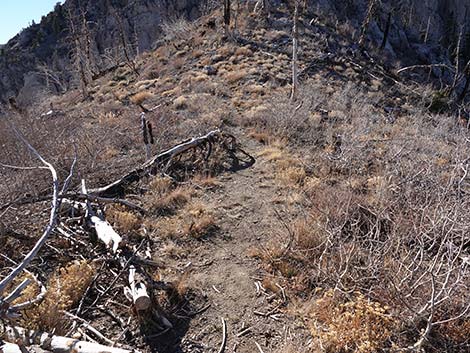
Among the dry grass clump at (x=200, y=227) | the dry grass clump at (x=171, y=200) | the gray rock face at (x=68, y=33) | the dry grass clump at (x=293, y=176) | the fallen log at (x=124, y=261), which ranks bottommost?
the dry grass clump at (x=293, y=176)

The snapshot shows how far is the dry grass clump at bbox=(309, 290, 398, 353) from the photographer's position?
3143 millimetres

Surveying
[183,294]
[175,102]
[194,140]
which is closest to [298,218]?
[183,294]

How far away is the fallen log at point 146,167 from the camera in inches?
253

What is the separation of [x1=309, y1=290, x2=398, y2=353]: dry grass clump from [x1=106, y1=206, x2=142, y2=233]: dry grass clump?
3072 millimetres

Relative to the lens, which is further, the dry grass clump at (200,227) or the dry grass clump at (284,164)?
the dry grass clump at (284,164)

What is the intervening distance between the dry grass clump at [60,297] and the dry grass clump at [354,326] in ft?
8.15

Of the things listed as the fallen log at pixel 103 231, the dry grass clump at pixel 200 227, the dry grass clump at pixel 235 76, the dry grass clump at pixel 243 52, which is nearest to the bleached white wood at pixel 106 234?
the fallen log at pixel 103 231

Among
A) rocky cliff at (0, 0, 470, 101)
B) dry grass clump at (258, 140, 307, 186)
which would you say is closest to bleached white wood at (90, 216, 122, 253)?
dry grass clump at (258, 140, 307, 186)

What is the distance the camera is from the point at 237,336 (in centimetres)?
357

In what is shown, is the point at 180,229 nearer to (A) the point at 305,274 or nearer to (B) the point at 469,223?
(A) the point at 305,274

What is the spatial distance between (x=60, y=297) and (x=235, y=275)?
2.04 metres

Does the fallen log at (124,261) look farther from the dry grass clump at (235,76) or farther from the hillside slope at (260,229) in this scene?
the dry grass clump at (235,76)

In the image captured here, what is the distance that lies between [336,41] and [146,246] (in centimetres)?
2225

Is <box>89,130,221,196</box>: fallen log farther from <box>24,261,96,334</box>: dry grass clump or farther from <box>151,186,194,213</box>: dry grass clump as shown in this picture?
<box>24,261,96,334</box>: dry grass clump
